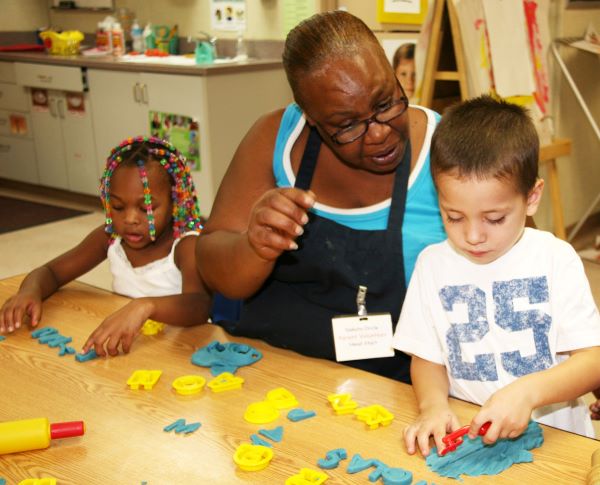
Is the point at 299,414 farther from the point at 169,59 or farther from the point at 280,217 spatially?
the point at 169,59

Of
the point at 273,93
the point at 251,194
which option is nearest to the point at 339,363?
the point at 251,194

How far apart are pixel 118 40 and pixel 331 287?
13.7 feet

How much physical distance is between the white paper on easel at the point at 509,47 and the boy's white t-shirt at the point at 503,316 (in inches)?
81.3

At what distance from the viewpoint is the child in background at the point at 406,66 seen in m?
3.15

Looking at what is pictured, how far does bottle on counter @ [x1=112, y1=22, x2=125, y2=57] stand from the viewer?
503 centimetres

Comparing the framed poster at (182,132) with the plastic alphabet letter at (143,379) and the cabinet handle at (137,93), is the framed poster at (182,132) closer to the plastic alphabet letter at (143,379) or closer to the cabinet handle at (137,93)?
the cabinet handle at (137,93)

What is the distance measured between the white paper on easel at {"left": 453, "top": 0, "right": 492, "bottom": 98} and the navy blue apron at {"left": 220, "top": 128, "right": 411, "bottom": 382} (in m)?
1.73

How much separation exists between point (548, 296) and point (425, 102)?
6.70 ft

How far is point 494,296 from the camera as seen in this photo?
3.64 feet

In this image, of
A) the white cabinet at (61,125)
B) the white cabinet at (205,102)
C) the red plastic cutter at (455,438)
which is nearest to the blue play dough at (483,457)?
the red plastic cutter at (455,438)

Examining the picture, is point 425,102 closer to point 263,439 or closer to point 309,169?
point 309,169

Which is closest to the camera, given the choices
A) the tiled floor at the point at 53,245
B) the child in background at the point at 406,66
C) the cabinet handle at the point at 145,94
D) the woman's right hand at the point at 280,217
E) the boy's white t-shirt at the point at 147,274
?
the woman's right hand at the point at 280,217

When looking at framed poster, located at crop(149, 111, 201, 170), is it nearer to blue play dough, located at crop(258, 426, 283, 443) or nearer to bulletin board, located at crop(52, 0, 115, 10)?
bulletin board, located at crop(52, 0, 115, 10)

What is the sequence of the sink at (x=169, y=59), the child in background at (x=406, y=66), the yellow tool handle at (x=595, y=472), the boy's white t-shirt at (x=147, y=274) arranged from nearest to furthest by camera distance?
the yellow tool handle at (x=595, y=472) → the boy's white t-shirt at (x=147, y=274) → the child in background at (x=406, y=66) → the sink at (x=169, y=59)
